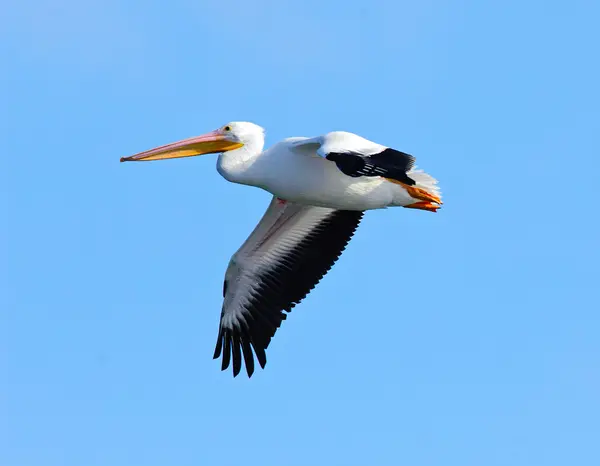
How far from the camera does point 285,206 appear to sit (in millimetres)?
14812

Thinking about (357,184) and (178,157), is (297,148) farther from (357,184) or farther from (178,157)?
(178,157)

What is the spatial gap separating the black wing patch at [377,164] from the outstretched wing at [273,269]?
2.50 metres

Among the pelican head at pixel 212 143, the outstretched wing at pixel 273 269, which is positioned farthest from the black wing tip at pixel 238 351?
the pelican head at pixel 212 143

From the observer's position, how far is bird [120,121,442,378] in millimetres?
13438

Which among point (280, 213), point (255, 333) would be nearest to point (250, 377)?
point (255, 333)

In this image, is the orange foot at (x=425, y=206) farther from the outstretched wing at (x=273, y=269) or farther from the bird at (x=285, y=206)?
the outstretched wing at (x=273, y=269)

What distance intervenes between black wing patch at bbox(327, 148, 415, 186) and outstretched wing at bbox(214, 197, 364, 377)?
2.50 metres

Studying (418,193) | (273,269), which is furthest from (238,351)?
(418,193)

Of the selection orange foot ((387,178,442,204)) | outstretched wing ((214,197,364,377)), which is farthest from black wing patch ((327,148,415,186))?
outstretched wing ((214,197,364,377))

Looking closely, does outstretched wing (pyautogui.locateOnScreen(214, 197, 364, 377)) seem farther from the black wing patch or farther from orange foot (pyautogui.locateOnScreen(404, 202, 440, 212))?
the black wing patch

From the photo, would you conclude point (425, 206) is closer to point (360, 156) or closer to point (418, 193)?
point (418, 193)

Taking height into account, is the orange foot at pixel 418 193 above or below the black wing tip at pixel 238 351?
above

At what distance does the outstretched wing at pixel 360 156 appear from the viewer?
12.0 meters

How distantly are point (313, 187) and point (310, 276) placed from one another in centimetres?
175
